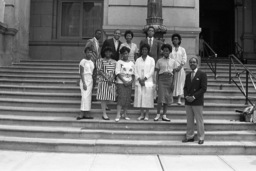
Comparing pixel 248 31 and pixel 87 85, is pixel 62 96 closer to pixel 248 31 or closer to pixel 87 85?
pixel 87 85

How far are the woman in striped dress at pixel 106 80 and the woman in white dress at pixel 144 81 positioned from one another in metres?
0.62

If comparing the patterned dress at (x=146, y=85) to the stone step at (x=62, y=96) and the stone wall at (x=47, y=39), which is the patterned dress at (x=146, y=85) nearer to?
the stone step at (x=62, y=96)

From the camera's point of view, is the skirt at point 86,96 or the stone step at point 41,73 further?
the stone step at point 41,73

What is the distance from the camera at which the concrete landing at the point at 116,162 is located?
5484 millimetres

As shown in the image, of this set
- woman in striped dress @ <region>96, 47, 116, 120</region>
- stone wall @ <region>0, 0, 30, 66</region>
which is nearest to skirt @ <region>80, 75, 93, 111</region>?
woman in striped dress @ <region>96, 47, 116, 120</region>

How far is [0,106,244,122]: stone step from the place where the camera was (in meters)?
7.85

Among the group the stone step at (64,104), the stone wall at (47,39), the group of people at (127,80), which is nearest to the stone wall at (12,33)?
the stone wall at (47,39)

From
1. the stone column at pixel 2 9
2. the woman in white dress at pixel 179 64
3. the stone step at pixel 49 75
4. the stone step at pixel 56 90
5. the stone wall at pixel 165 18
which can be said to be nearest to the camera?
the woman in white dress at pixel 179 64

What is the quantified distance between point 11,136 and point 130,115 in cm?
308

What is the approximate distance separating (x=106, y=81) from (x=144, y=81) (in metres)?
0.99

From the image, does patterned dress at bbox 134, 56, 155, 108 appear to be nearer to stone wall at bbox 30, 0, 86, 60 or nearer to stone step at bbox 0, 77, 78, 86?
stone step at bbox 0, 77, 78, 86

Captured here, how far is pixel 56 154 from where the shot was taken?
20.7 feet

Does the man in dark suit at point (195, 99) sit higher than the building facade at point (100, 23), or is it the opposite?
the building facade at point (100, 23)

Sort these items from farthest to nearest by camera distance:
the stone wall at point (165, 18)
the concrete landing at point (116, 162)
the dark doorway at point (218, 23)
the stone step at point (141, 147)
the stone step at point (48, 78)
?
the dark doorway at point (218, 23) < the stone wall at point (165, 18) < the stone step at point (48, 78) < the stone step at point (141, 147) < the concrete landing at point (116, 162)
